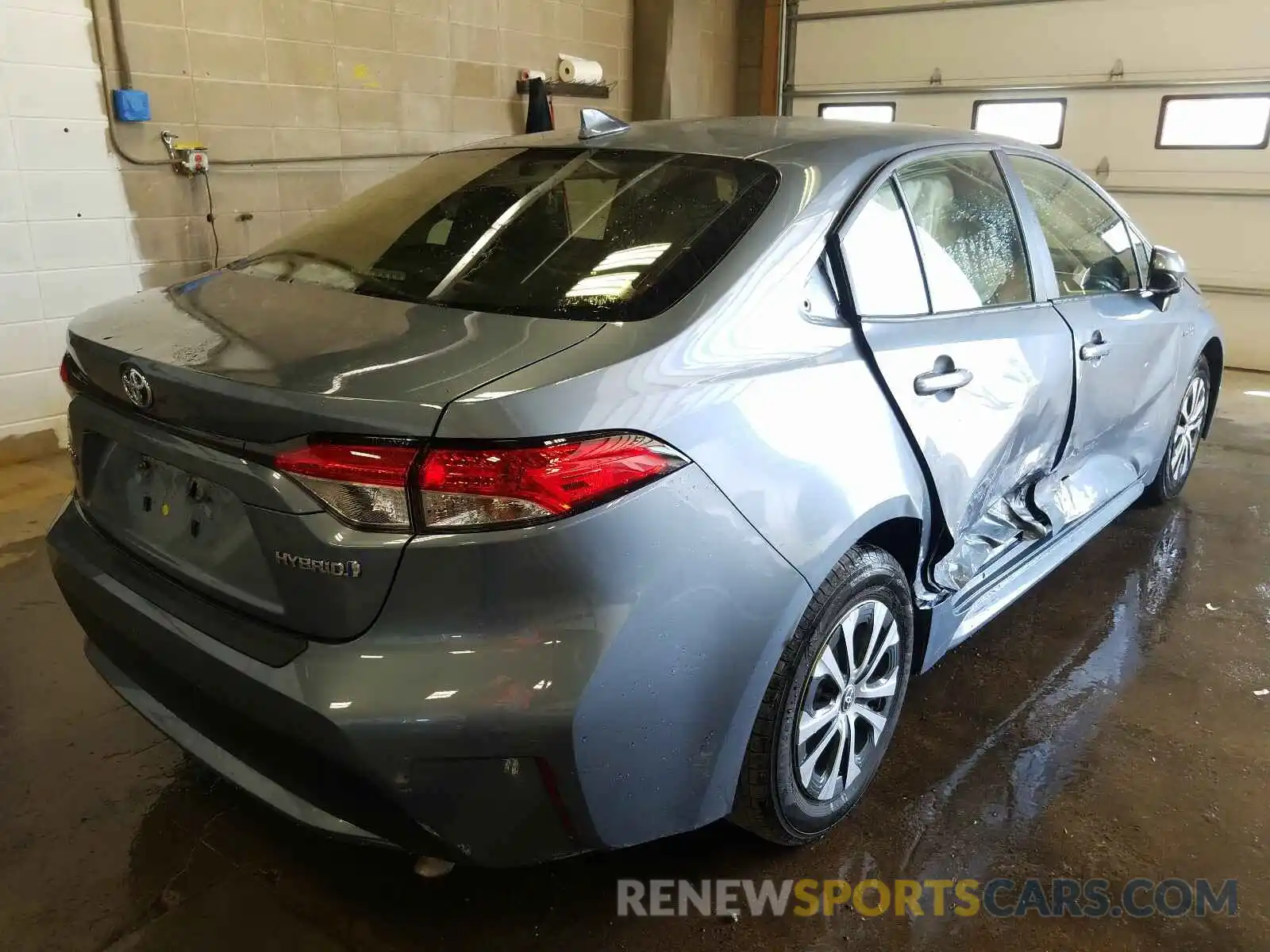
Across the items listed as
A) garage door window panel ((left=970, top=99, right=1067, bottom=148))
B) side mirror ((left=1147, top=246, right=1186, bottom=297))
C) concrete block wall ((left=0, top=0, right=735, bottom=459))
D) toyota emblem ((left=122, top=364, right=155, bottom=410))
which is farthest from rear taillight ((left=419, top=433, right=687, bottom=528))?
garage door window panel ((left=970, top=99, right=1067, bottom=148))

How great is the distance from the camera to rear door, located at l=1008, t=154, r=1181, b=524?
2611 millimetres

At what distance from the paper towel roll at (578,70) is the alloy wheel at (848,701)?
552 cm

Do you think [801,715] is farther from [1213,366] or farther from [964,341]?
[1213,366]

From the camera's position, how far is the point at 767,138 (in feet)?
6.79

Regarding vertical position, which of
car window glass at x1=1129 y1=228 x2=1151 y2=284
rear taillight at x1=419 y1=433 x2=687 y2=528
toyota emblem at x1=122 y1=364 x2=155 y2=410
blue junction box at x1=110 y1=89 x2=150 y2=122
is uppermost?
blue junction box at x1=110 y1=89 x2=150 y2=122

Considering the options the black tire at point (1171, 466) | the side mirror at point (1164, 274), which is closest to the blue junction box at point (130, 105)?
the side mirror at point (1164, 274)

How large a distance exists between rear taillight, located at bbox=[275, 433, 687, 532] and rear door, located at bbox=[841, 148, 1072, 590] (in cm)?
75

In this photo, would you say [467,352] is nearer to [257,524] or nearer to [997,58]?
[257,524]

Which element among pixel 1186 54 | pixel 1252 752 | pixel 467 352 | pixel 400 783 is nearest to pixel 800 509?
pixel 467 352

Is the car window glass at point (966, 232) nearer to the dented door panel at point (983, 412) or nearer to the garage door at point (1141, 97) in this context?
the dented door panel at point (983, 412)

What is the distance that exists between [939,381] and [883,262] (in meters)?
0.26

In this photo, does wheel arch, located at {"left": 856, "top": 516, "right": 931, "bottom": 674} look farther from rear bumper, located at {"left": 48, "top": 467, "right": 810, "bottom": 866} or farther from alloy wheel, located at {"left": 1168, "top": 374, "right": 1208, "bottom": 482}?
alloy wheel, located at {"left": 1168, "top": 374, "right": 1208, "bottom": 482}

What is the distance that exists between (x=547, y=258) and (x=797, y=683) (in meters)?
0.89

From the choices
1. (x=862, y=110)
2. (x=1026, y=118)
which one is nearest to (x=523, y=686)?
(x=1026, y=118)
